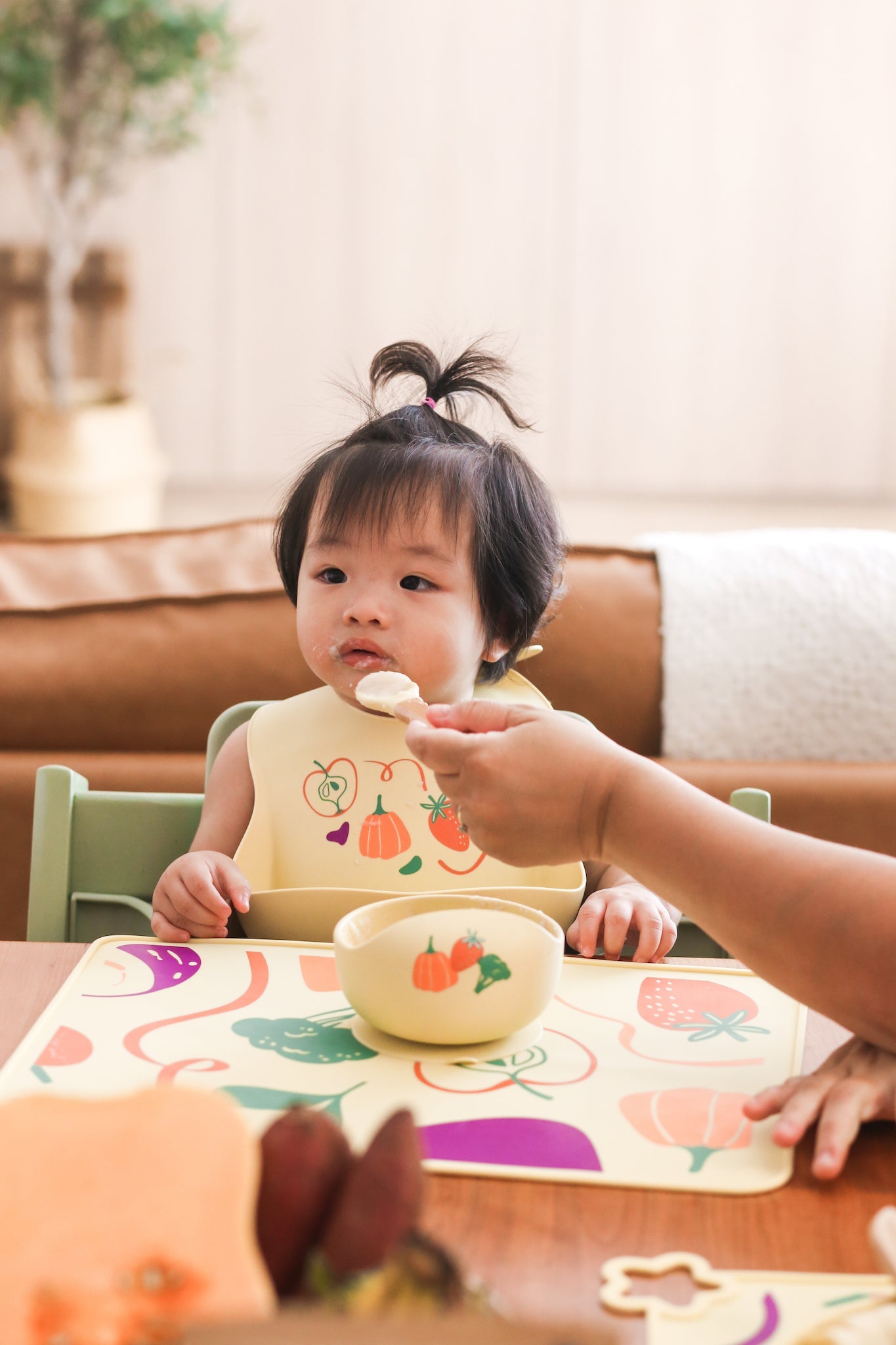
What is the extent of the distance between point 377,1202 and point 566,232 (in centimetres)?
473

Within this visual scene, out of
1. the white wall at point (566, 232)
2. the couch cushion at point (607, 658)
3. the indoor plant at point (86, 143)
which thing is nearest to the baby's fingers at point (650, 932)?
the couch cushion at point (607, 658)

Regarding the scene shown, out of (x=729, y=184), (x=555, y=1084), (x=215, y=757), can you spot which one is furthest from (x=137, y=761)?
(x=729, y=184)

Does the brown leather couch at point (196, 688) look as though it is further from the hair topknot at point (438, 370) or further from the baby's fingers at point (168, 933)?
the baby's fingers at point (168, 933)

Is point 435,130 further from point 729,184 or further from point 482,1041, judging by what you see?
point 482,1041

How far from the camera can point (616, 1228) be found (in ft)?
1.90

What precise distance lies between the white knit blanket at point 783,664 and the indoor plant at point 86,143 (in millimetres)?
3008

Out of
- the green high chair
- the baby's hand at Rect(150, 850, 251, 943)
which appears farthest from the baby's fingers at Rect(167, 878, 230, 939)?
the green high chair

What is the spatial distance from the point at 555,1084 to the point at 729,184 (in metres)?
4.56

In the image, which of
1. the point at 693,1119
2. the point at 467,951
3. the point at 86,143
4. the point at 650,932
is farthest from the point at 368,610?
the point at 86,143

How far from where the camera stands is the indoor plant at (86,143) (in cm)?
386

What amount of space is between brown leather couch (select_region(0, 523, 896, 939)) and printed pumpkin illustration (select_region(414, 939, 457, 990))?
826 mm

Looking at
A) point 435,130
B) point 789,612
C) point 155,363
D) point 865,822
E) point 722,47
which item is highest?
point 722,47

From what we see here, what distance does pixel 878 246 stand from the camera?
4.77 meters

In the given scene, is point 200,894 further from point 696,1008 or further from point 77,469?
point 77,469
